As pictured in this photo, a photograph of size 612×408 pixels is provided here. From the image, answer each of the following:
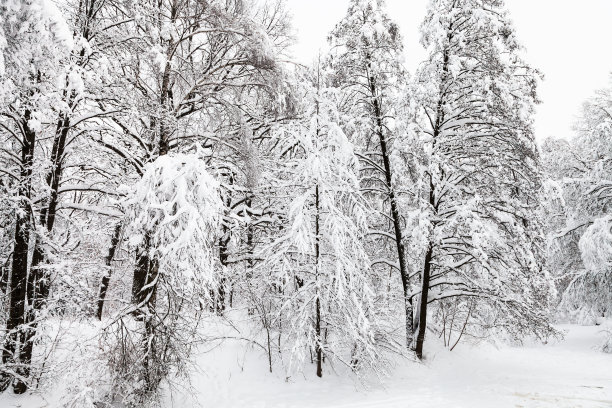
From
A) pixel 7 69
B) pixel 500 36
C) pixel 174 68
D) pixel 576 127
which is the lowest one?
pixel 7 69

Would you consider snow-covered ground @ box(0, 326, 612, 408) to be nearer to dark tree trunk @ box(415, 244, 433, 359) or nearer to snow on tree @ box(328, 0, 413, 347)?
dark tree trunk @ box(415, 244, 433, 359)

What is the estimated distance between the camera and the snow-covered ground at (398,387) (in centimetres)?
837

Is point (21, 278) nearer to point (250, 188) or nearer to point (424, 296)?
point (250, 188)

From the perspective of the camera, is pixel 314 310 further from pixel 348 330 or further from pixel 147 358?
pixel 147 358

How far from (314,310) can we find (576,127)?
18843mm

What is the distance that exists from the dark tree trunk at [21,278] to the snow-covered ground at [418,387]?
123 inches

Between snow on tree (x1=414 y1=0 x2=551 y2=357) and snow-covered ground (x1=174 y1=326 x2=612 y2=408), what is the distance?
1.50 metres

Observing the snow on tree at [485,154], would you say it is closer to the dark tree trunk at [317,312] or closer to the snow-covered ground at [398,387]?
the snow-covered ground at [398,387]

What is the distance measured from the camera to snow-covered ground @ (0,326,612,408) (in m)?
8.37

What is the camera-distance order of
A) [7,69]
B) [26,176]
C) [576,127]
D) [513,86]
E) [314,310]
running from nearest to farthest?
[7,69] < [26,176] < [314,310] < [513,86] < [576,127]

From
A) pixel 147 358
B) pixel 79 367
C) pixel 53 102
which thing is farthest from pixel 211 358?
pixel 53 102

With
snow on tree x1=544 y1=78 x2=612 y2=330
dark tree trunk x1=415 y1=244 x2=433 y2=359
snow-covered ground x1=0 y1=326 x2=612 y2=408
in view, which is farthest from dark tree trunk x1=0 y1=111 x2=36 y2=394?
snow on tree x1=544 y1=78 x2=612 y2=330

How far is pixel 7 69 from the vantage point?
5949mm

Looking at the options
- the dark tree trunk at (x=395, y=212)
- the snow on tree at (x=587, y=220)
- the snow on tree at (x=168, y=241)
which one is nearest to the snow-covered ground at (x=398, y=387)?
the snow on tree at (x=168, y=241)
